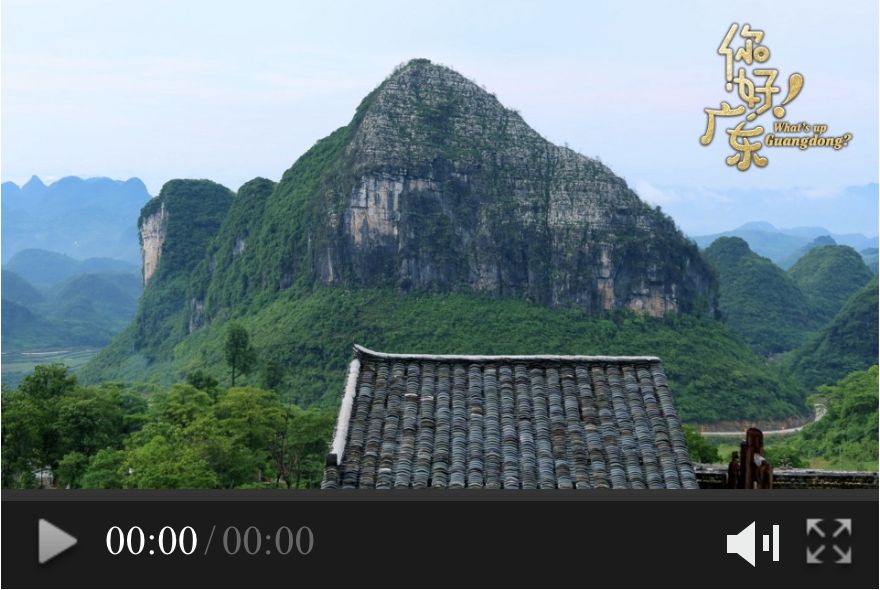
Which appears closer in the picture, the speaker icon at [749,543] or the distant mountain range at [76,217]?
the speaker icon at [749,543]

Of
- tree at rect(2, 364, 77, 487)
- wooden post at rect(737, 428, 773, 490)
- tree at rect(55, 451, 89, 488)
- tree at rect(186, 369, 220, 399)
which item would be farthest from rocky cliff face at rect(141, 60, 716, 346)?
wooden post at rect(737, 428, 773, 490)

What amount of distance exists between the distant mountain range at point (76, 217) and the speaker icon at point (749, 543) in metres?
145

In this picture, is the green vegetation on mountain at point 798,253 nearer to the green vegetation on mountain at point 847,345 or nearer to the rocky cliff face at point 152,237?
the green vegetation on mountain at point 847,345

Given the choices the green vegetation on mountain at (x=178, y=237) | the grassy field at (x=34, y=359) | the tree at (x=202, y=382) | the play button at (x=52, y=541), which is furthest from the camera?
the green vegetation on mountain at (x=178, y=237)

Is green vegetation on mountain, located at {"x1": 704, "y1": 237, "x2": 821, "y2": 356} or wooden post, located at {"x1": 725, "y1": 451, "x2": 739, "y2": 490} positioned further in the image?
green vegetation on mountain, located at {"x1": 704, "y1": 237, "x2": 821, "y2": 356}

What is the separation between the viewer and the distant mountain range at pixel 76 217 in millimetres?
144500

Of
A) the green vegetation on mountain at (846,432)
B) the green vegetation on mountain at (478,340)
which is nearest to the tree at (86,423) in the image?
the green vegetation on mountain at (478,340)

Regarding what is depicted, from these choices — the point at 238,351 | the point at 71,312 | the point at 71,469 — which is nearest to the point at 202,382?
the point at 238,351

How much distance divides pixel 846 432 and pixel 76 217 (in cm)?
14407

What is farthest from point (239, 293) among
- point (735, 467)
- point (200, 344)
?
point (735, 467)

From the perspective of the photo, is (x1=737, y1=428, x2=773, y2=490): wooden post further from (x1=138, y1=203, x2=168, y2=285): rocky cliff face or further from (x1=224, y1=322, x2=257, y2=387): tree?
(x1=138, y1=203, x2=168, y2=285): rocky cliff face

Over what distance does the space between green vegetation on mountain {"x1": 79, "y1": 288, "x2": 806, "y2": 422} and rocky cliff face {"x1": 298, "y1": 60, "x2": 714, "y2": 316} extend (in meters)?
1.46

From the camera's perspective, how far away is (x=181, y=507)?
15.4 feet

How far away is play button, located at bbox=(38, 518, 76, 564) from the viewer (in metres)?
4.68
